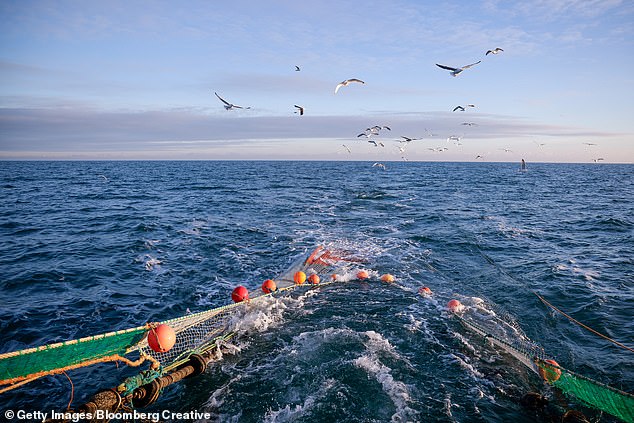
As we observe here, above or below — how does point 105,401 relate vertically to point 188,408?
above

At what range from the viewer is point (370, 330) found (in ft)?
36.4

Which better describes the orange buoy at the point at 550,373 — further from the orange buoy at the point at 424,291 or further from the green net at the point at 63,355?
the green net at the point at 63,355

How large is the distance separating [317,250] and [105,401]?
14.0 m

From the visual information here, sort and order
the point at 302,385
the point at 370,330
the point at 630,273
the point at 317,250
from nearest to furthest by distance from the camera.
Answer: the point at 302,385 → the point at 370,330 → the point at 630,273 → the point at 317,250

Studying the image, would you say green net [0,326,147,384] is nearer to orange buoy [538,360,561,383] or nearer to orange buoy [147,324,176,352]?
orange buoy [147,324,176,352]

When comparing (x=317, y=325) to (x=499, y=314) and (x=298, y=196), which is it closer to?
(x=499, y=314)

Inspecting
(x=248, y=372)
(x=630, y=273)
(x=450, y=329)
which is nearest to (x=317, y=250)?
(x=450, y=329)

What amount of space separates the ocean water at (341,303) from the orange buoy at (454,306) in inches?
22.1

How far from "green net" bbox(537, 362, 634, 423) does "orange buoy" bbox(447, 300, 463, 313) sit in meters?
4.12

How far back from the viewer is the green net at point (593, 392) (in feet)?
20.3

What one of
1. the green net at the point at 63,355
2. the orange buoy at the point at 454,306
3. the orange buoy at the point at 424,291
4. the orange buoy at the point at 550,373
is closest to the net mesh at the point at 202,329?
the green net at the point at 63,355

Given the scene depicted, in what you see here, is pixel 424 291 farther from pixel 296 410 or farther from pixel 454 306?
pixel 296 410

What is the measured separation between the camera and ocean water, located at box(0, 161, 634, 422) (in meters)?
8.34

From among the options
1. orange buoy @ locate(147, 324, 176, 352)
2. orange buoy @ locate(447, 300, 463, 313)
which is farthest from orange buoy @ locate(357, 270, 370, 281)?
orange buoy @ locate(147, 324, 176, 352)
